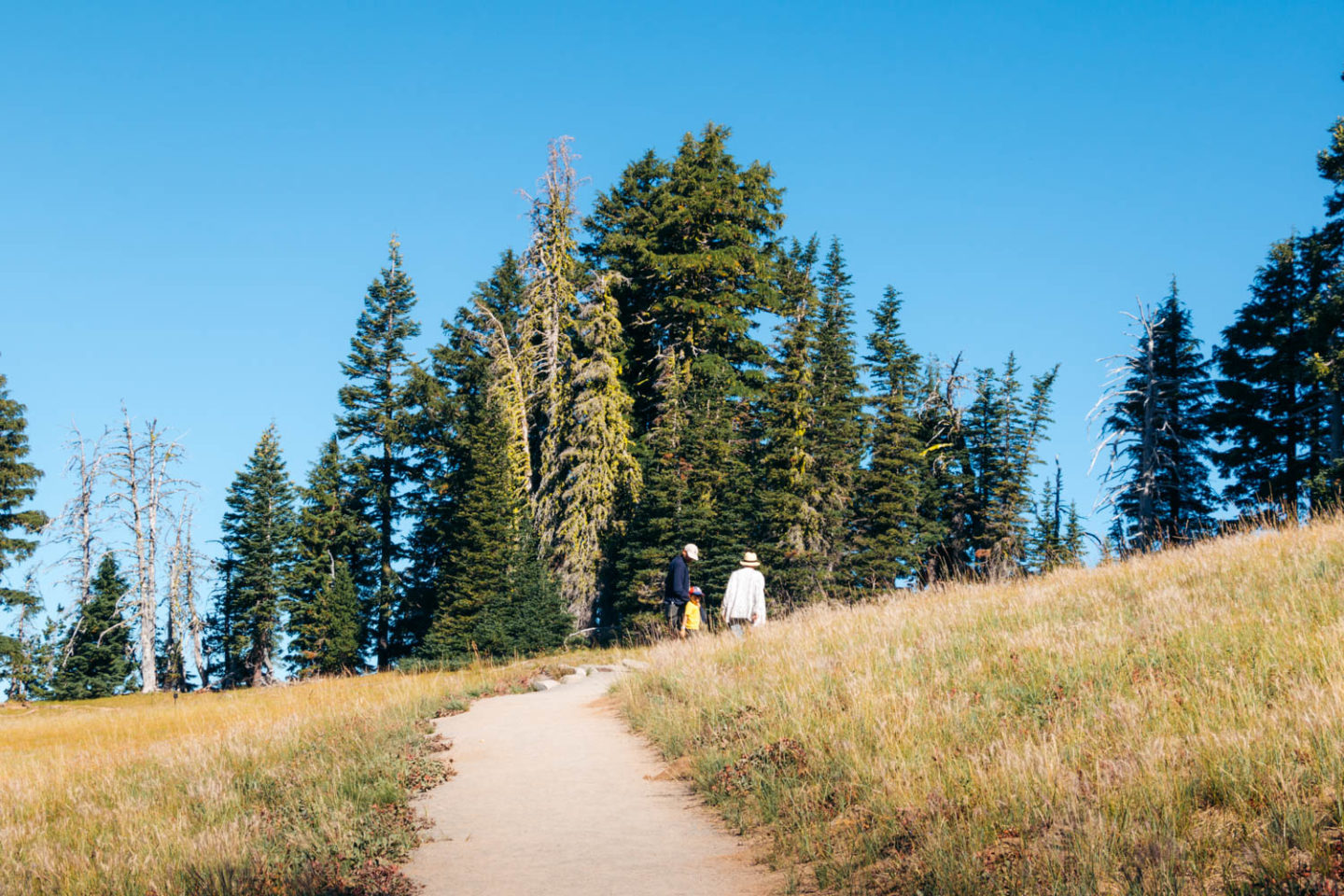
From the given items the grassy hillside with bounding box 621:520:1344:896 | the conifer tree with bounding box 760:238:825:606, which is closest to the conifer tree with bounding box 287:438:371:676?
the conifer tree with bounding box 760:238:825:606

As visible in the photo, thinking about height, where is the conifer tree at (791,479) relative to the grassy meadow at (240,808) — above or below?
above

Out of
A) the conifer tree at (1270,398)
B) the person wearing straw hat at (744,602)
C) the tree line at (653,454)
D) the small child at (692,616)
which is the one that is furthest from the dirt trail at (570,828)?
the conifer tree at (1270,398)

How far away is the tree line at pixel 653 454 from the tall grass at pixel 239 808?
21028mm

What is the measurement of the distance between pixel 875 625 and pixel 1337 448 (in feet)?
100

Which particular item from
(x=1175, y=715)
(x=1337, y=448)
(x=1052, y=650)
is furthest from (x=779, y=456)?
(x=1175, y=715)

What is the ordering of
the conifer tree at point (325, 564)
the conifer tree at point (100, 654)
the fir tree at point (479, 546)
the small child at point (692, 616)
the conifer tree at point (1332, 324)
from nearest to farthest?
the small child at point (692, 616), the conifer tree at point (1332, 324), the fir tree at point (479, 546), the conifer tree at point (325, 564), the conifer tree at point (100, 654)

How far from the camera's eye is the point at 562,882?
18.4 ft

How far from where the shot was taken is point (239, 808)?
7914 mm

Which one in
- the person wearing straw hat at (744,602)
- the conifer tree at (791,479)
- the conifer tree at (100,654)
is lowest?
the conifer tree at (100,654)

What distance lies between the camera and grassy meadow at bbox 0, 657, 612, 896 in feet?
19.6

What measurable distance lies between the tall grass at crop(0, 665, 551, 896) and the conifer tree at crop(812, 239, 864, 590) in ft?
86.3

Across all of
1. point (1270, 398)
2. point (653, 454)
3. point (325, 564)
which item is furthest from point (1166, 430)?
point (325, 564)

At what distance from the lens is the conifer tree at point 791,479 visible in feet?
116

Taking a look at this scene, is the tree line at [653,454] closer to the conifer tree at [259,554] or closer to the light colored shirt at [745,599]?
the conifer tree at [259,554]
